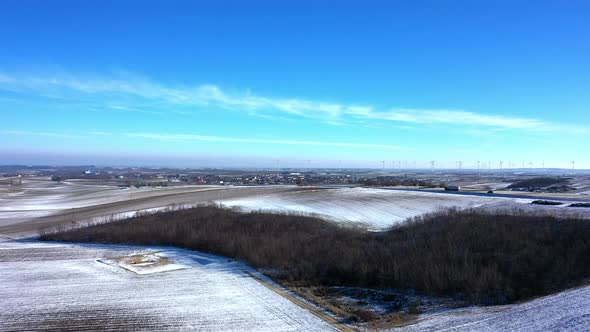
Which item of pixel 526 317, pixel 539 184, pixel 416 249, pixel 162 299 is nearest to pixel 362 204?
pixel 416 249

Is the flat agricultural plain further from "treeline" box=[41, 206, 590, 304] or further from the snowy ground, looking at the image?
"treeline" box=[41, 206, 590, 304]

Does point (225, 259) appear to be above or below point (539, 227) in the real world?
below

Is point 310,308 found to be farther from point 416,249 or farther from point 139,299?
point 416,249

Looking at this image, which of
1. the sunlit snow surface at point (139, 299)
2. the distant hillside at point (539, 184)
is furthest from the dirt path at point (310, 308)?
the distant hillside at point (539, 184)

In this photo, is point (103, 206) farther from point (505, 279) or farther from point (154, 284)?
point (505, 279)

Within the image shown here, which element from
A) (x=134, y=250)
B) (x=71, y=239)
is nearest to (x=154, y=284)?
(x=134, y=250)

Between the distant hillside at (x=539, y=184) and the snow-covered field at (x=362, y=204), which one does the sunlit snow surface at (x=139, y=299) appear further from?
the distant hillside at (x=539, y=184)
